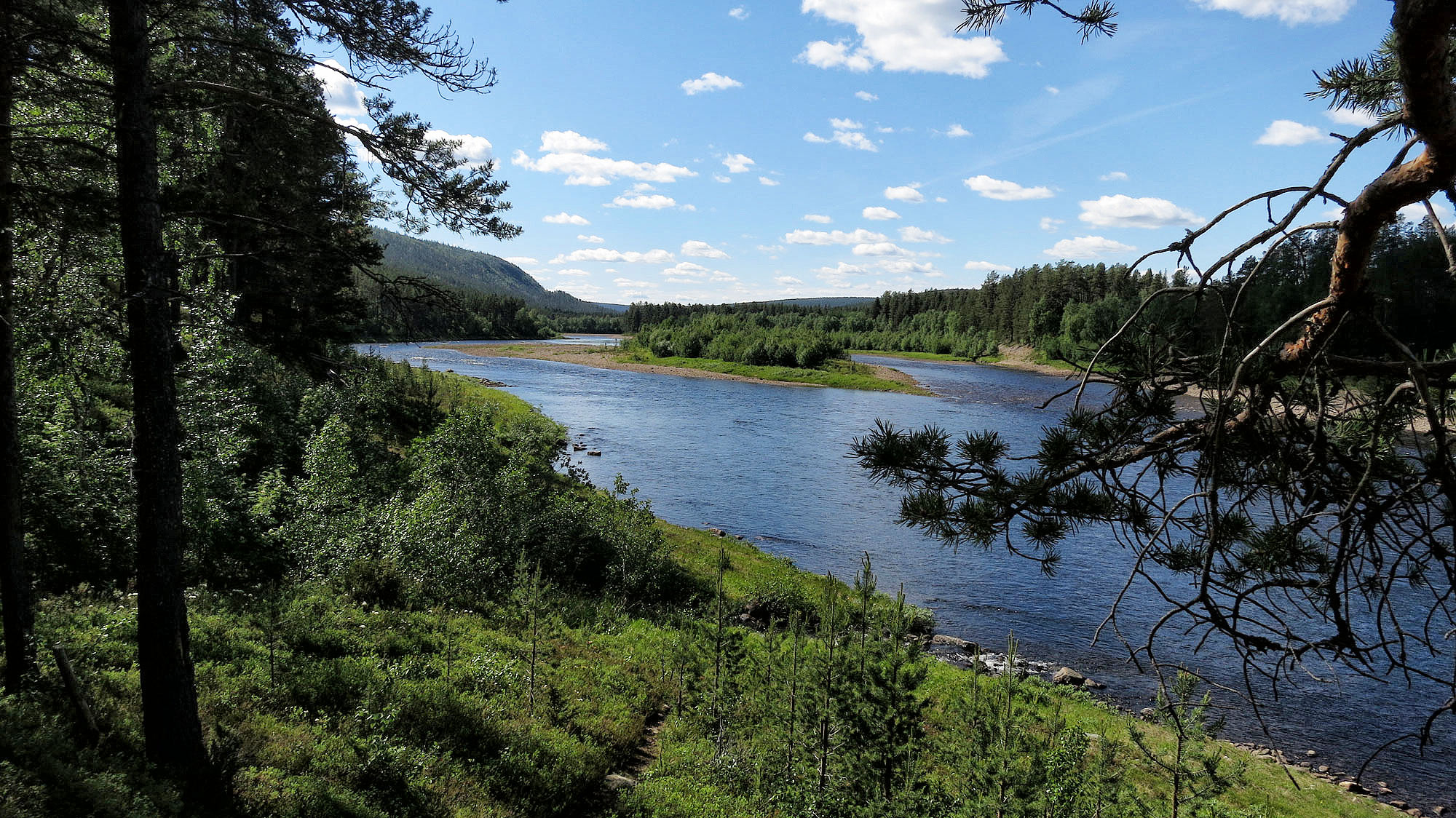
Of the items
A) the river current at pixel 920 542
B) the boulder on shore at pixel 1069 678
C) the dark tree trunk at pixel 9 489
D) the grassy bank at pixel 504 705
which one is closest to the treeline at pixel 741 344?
the river current at pixel 920 542

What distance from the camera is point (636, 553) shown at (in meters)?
19.1

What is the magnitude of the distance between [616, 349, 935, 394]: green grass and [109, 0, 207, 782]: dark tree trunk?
6569 centimetres

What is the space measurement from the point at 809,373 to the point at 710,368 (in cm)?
1570

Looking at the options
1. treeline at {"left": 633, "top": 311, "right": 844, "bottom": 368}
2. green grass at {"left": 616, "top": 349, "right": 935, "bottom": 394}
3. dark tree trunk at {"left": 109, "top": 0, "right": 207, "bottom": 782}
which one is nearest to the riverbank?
green grass at {"left": 616, "top": 349, "right": 935, "bottom": 394}

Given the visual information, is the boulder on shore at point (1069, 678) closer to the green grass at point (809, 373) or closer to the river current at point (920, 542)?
the river current at point (920, 542)

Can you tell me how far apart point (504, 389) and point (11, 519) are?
183 ft

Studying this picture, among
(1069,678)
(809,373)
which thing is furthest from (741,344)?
(1069,678)

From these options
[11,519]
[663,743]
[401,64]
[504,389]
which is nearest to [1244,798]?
[663,743]

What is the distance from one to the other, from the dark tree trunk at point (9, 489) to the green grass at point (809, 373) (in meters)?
65.7

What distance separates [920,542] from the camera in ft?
88.4

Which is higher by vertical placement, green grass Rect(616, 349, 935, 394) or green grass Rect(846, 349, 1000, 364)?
green grass Rect(846, 349, 1000, 364)

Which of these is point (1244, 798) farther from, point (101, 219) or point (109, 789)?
point (101, 219)

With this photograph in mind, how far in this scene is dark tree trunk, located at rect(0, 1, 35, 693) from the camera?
22.9 feet

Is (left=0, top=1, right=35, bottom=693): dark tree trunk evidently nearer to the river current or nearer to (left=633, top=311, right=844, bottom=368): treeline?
the river current
